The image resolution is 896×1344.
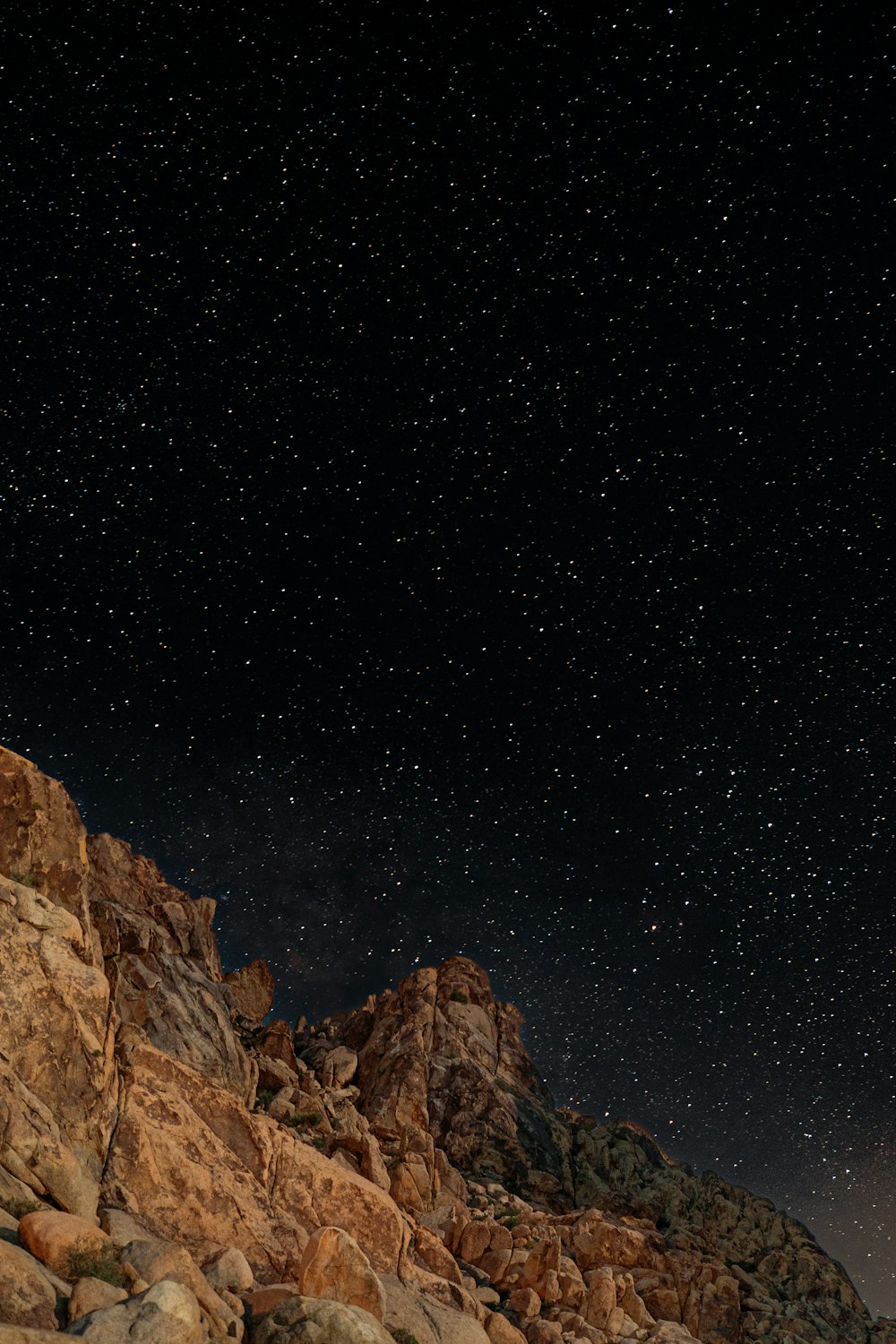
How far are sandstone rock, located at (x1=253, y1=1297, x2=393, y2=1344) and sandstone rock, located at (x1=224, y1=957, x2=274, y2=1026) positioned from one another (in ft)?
125

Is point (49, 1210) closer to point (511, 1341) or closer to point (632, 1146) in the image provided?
point (511, 1341)

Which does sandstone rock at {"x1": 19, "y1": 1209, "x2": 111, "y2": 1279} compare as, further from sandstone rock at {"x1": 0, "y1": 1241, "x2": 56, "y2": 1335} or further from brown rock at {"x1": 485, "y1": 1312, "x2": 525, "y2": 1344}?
brown rock at {"x1": 485, "y1": 1312, "x2": 525, "y2": 1344}

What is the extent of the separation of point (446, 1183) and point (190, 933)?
19134 mm

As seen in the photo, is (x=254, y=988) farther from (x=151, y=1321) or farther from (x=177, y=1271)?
(x=151, y=1321)

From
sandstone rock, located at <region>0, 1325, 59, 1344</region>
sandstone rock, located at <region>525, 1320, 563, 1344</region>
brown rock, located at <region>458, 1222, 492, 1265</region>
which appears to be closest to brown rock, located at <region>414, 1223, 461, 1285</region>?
sandstone rock, located at <region>525, 1320, 563, 1344</region>

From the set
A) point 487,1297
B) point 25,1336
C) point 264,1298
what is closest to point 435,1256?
point 487,1297

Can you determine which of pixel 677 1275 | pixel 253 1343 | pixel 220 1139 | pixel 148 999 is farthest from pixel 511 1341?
pixel 677 1275

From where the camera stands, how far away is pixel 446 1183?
42.8 metres

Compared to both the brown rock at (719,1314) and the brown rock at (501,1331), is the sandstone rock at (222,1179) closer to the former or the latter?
the brown rock at (501,1331)

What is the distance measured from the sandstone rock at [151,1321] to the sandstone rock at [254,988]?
133 ft

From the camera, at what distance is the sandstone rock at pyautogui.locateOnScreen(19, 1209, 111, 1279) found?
1338cm

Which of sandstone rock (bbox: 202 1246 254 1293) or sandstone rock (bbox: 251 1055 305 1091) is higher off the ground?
sandstone rock (bbox: 251 1055 305 1091)

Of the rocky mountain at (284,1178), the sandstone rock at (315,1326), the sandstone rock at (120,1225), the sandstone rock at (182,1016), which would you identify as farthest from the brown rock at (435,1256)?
the sandstone rock at (315,1326)

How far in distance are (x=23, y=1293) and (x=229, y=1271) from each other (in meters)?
7.58
